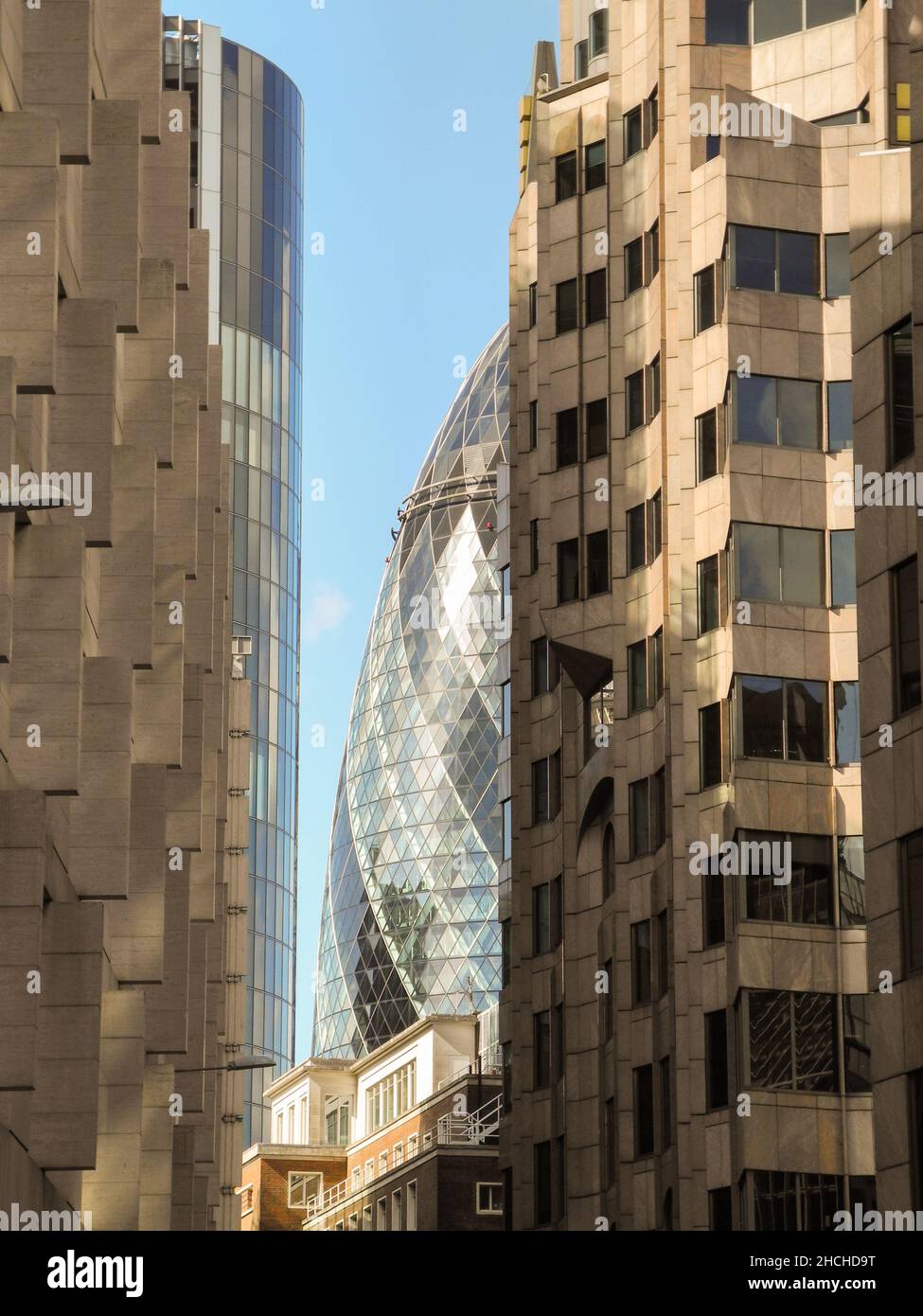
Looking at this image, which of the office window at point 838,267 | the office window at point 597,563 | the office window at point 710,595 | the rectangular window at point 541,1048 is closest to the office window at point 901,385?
the office window at point 710,595

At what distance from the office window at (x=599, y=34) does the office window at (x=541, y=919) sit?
25407 millimetres

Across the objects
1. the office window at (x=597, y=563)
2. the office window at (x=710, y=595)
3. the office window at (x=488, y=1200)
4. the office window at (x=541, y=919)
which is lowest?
the office window at (x=488, y=1200)

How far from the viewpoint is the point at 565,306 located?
70500mm

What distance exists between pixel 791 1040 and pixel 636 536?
53.8 ft

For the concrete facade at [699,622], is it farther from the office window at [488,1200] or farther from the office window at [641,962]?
the office window at [488,1200]

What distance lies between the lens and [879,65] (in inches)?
2288

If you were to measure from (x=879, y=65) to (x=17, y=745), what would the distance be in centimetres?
3567

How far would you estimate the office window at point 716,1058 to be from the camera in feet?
180

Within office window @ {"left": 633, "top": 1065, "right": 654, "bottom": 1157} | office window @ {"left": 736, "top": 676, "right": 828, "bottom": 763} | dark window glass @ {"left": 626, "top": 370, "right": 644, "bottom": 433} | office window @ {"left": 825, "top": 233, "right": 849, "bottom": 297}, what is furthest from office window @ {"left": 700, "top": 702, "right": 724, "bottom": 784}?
dark window glass @ {"left": 626, "top": 370, "right": 644, "bottom": 433}

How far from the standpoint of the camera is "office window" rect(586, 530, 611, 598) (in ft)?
219

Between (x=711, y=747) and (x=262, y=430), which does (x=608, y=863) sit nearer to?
(x=711, y=747)

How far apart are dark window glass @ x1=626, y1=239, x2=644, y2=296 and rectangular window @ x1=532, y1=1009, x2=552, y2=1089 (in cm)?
2127

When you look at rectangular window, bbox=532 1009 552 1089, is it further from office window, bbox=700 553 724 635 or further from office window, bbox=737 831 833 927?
office window, bbox=737 831 833 927
